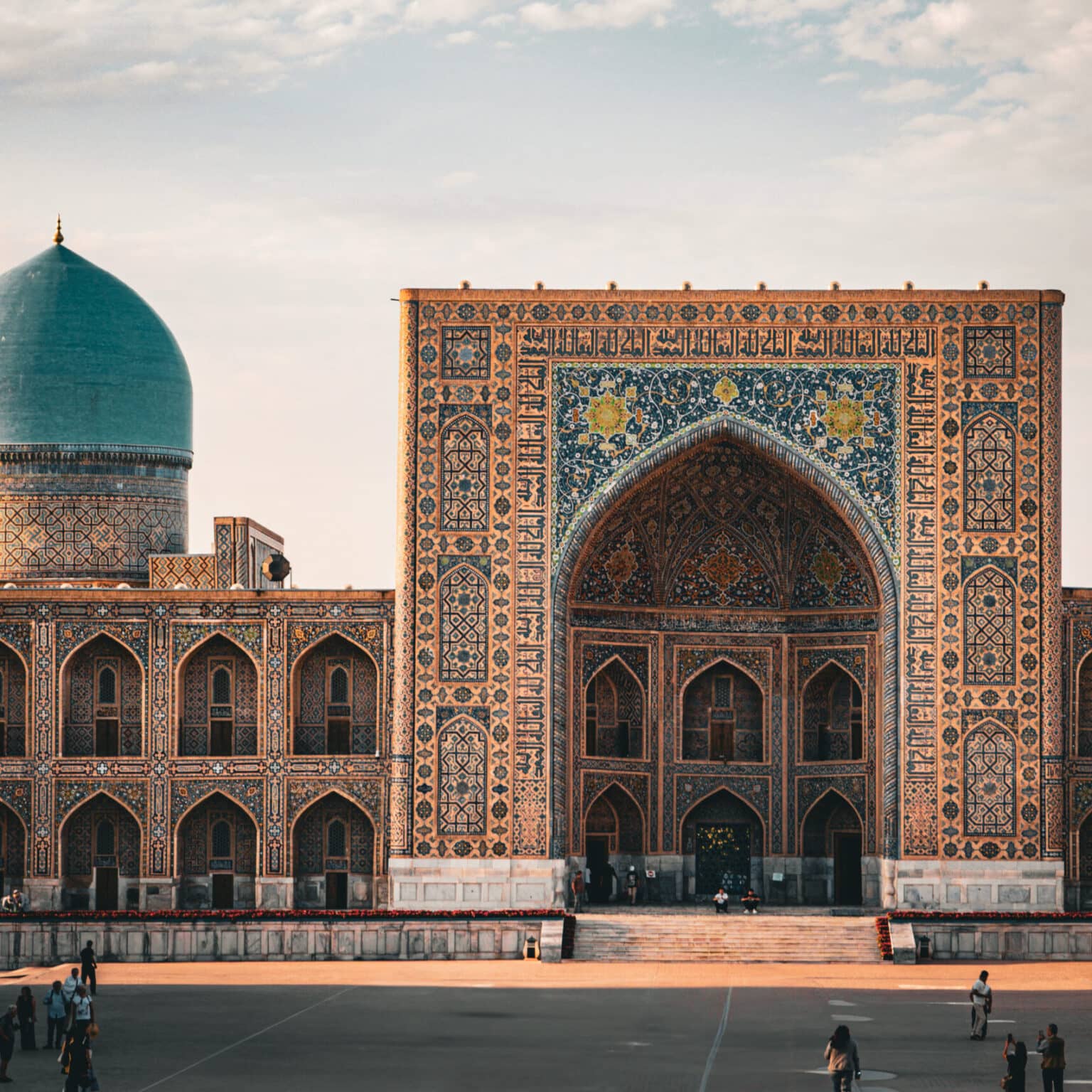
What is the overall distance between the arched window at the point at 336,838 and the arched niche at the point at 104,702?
2.64 metres

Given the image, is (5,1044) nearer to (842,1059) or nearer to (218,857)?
(842,1059)

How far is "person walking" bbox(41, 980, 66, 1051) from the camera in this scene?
19.9 metres

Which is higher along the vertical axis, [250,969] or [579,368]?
[579,368]

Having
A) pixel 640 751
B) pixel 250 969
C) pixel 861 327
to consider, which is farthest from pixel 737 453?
pixel 250 969

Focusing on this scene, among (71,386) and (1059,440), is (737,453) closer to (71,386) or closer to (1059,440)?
(1059,440)

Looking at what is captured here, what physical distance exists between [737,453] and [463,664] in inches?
174

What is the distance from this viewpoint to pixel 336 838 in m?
29.9

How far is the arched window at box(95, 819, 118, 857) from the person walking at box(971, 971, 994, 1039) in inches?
526

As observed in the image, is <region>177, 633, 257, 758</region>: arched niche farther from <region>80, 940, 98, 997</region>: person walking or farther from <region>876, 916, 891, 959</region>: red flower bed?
<region>876, 916, 891, 959</region>: red flower bed

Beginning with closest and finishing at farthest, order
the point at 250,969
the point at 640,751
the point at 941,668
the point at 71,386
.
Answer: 1. the point at 250,969
2. the point at 941,668
3. the point at 640,751
4. the point at 71,386

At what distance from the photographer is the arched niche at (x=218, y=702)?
98.1 feet

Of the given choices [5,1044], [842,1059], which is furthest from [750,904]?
[5,1044]

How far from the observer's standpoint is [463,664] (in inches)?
1128

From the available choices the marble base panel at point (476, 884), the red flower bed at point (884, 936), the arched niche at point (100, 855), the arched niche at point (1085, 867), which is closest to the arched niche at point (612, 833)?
the marble base panel at point (476, 884)
